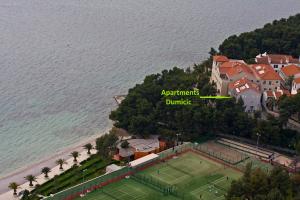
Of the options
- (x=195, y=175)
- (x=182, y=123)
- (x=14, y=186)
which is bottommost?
(x=14, y=186)

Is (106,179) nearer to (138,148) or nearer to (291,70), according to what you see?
(138,148)

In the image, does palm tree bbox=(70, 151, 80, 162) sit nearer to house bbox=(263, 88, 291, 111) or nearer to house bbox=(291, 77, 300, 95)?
house bbox=(263, 88, 291, 111)

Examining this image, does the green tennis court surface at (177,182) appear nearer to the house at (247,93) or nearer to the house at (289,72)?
the house at (247,93)

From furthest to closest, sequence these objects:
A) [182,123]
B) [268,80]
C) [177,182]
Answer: [268,80] → [182,123] → [177,182]

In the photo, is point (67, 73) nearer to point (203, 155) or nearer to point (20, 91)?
point (20, 91)

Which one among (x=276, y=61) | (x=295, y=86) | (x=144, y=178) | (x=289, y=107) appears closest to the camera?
(x=144, y=178)

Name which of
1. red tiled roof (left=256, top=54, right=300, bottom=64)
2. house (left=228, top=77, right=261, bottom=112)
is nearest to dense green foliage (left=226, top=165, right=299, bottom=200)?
house (left=228, top=77, right=261, bottom=112)

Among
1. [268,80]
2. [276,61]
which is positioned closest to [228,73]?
[268,80]

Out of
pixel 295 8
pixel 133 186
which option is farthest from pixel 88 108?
pixel 295 8
